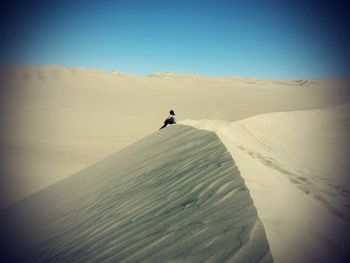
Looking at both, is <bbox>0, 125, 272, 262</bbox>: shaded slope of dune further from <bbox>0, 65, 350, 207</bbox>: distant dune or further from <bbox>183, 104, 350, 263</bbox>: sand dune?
<bbox>0, 65, 350, 207</bbox>: distant dune

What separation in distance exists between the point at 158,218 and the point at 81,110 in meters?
20.1

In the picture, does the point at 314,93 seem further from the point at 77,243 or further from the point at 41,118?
the point at 77,243

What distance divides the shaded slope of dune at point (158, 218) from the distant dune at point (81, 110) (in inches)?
175

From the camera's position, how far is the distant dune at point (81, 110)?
11992mm

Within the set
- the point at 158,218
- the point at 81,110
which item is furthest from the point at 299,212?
the point at 81,110

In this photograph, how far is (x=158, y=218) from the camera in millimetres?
2812

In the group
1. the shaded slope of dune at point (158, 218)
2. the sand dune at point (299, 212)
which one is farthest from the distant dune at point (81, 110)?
the sand dune at point (299, 212)

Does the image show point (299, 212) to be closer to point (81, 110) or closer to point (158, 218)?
point (158, 218)

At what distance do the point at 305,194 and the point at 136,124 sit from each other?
52.8ft

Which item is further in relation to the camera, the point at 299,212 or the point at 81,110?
the point at 81,110

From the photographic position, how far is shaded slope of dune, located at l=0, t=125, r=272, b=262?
211 cm

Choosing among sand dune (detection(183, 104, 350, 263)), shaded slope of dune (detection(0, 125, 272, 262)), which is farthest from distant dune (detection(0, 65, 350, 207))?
sand dune (detection(183, 104, 350, 263))

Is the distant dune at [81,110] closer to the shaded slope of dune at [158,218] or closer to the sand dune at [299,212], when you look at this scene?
the shaded slope of dune at [158,218]

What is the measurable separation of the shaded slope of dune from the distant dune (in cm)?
446
